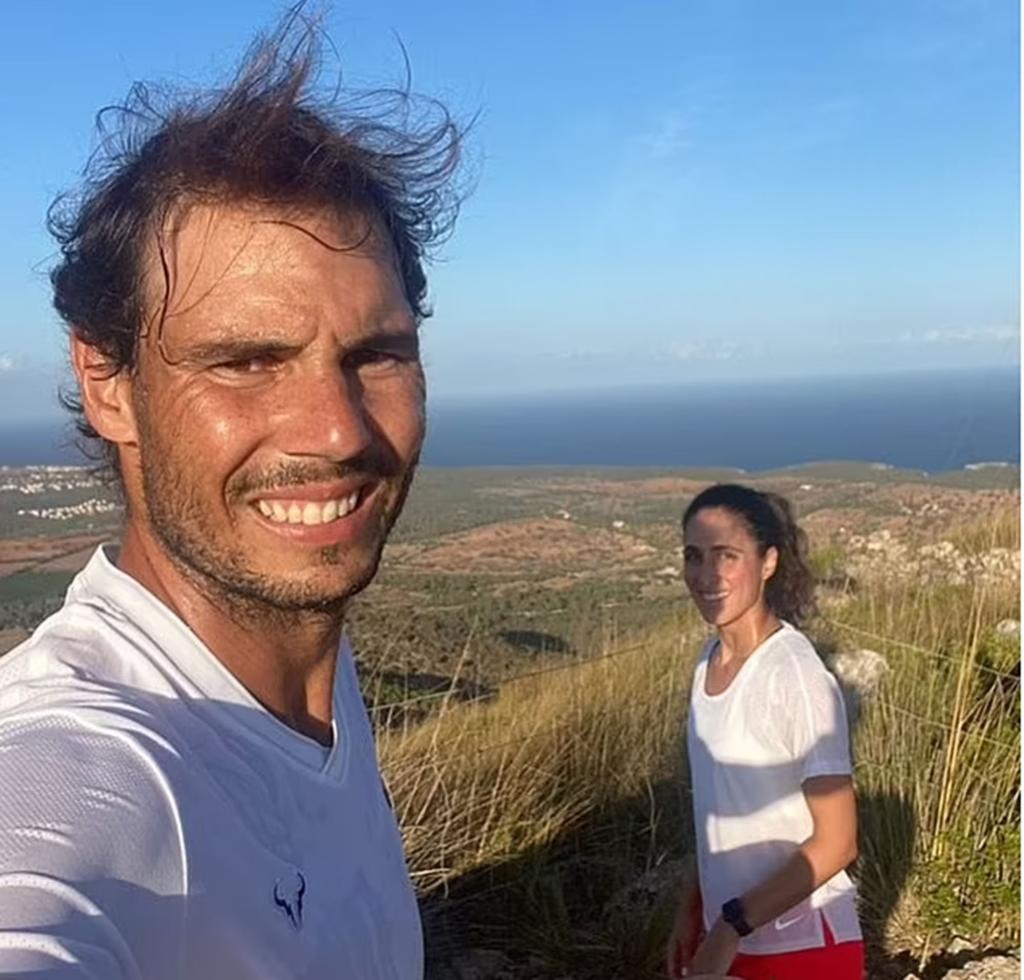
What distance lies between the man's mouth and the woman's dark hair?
1.82 meters

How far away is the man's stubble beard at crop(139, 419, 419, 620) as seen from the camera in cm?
138

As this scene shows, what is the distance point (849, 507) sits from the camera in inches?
318

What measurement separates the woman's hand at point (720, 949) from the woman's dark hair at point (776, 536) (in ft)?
2.91

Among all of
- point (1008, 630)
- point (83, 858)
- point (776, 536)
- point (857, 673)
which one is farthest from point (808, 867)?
point (1008, 630)

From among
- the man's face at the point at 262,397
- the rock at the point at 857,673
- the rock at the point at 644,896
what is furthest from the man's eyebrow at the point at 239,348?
the rock at the point at 857,673

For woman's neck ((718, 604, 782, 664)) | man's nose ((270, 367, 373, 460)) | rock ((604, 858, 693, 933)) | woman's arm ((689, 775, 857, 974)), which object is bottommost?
rock ((604, 858, 693, 933))

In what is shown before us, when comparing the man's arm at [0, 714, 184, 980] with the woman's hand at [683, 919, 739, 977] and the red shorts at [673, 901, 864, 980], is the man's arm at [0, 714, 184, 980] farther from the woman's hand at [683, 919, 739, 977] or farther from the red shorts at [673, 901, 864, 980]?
the red shorts at [673, 901, 864, 980]

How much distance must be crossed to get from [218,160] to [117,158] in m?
0.33

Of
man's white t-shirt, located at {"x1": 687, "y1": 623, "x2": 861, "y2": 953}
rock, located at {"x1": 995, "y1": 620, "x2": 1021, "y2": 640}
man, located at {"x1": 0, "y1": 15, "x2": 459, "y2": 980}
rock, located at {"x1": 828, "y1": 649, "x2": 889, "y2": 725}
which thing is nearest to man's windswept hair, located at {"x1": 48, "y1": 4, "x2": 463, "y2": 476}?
man, located at {"x1": 0, "y1": 15, "x2": 459, "y2": 980}

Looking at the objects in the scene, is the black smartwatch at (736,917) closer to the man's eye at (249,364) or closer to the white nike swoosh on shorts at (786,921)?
the white nike swoosh on shorts at (786,921)

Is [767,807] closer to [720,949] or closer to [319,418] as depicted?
[720,949]

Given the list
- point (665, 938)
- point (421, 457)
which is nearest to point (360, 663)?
point (665, 938)

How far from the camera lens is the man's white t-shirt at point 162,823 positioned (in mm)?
887

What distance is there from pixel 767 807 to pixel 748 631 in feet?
1.52
